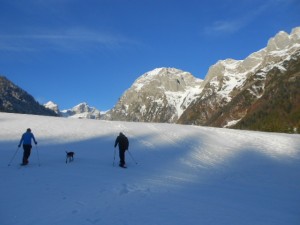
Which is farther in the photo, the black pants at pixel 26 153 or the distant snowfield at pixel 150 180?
the black pants at pixel 26 153

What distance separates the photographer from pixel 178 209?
1459 cm

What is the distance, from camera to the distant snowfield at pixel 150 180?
13.7m

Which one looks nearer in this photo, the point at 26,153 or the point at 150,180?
the point at 150,180

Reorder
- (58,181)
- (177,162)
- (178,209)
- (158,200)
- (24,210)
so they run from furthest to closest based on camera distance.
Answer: (177,162), (58,181), (158,200), (178,209), (24,210)

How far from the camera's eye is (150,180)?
19922mm

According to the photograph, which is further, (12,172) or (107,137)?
(107,137)

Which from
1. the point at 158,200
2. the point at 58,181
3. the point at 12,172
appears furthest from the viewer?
the point at 12,172

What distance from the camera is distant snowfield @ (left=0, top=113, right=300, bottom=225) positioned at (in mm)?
13688

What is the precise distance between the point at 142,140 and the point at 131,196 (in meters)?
22.5

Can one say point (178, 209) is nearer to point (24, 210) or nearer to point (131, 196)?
point (131, 196)

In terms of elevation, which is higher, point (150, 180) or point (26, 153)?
point (26, 153)

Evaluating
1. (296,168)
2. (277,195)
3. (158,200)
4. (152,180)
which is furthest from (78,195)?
(296,168)

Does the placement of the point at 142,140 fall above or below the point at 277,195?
above

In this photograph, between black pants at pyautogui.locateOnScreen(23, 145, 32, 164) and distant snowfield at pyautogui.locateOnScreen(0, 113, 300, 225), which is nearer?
distant snowfield at pyautogui.locateOnScreen(0, 113, 300, 225)
